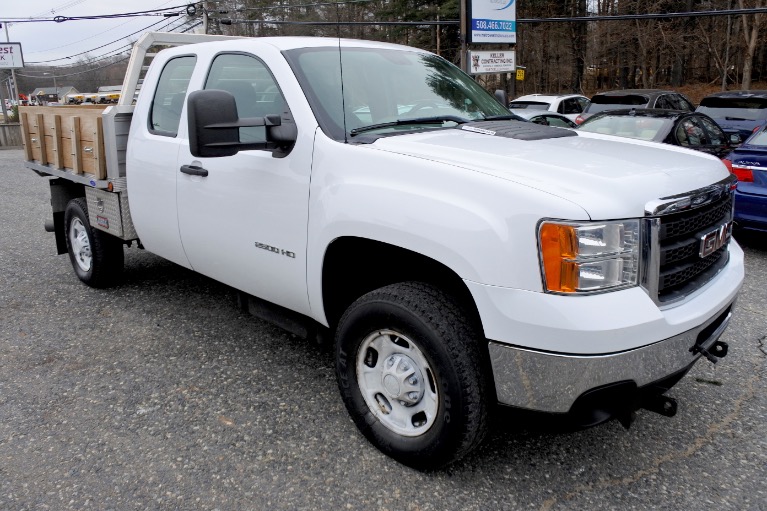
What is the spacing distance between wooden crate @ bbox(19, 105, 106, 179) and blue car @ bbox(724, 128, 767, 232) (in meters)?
5.85

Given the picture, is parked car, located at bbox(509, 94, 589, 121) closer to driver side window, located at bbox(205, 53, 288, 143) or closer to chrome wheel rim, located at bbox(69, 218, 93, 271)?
chrome wheel rim, located at bbox(69, 218, 93, 271)

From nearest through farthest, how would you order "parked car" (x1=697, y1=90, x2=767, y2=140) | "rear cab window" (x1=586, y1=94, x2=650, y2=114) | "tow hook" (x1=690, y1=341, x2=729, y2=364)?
1. "tow hook" (x1=690, y1=341, x2=729, y2=364)
2. "parked car" (x1=697, y1=90, x2=767, y2=140)
3. "rear cab window" (x1=586, y1=94, x2=650, y2=114)

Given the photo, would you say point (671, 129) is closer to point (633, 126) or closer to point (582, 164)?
point (633, 126)

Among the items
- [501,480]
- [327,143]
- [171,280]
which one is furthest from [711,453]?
[171,280]

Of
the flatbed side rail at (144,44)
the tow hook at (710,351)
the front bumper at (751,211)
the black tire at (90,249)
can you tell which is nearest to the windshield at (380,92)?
the tow hook at (710,351)

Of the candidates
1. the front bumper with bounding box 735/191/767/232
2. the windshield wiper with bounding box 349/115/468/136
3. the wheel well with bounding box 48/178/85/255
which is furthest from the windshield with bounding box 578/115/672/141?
the wheel well with bounding box 48/178/85/255

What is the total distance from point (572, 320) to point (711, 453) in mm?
1396

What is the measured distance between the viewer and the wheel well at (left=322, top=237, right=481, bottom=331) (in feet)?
9.07

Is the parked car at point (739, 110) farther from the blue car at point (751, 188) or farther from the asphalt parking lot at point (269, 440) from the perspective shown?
the asphalt parking lot at point (269, 440)

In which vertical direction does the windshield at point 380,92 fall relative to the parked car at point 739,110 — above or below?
above

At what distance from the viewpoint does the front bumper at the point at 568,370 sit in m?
2.34

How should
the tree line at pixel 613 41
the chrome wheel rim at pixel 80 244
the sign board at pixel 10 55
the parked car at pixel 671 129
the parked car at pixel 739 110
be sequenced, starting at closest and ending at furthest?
the chrome wheel rim at pixel 80 244 → the parked car at pixel 671 129 → the parked car at pixel 739 110 → the tree line at pixel 613 41 → the sign board at pixel 10 55

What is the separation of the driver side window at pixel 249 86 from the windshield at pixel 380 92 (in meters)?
0.19

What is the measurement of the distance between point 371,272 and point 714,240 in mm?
1622
